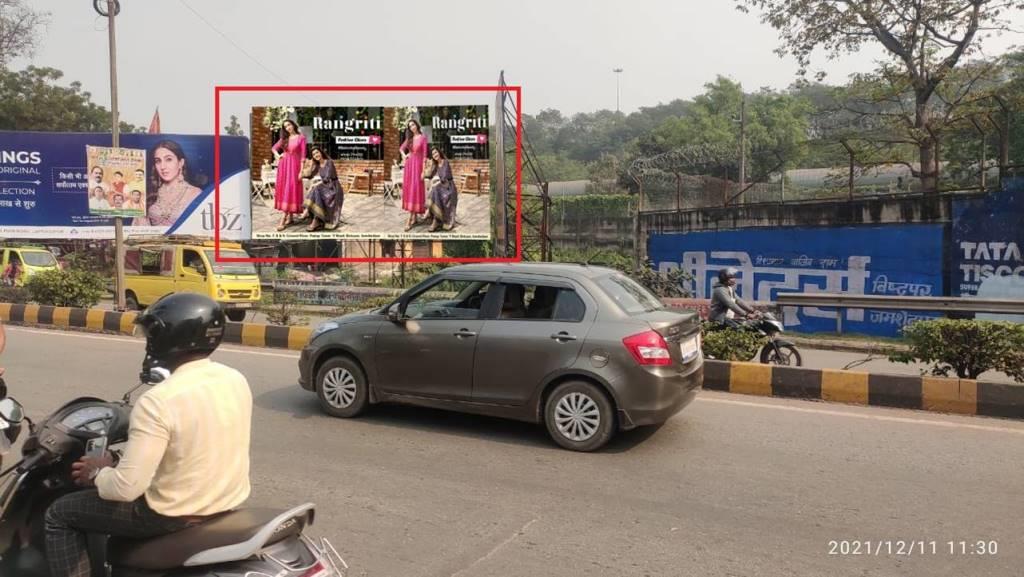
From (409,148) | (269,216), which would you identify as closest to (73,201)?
(269,216)

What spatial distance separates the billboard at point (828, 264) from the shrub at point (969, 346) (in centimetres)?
842

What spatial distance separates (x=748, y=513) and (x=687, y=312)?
2.26m

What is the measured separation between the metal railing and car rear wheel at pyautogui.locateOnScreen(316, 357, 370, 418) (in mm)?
11280

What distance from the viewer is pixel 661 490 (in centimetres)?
481

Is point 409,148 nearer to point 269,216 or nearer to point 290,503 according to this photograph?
point 269,216

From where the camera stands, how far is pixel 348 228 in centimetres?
2064

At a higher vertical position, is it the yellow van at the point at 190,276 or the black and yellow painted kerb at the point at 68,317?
the yellow van at the point at 190,276

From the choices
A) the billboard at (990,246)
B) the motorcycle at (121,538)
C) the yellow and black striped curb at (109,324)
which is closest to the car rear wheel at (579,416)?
the motorcycle at (121,538)

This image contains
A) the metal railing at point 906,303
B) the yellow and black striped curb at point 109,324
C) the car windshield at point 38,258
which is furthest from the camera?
the car windshield at point 38,258

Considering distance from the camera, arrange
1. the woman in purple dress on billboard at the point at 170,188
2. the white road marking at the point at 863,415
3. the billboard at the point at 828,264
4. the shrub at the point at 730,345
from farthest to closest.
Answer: the woman in purple dress on billboard at the point at 170,188, the billboard at the point at 828,264, the shrub at the point at 730,345, the white road marking at the point at 863,415

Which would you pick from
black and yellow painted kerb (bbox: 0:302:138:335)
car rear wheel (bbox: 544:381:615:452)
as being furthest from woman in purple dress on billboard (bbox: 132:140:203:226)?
car rear wheel (bbox: 544:381:615:452)

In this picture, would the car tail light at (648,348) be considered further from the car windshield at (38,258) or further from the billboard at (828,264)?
the car windshield at (38,258)

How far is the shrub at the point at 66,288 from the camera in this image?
14750 mm

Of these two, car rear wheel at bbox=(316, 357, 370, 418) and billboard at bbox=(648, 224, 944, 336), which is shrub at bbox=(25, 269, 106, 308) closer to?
car rear wheel at bbox=(316, 357, 370, 418)
